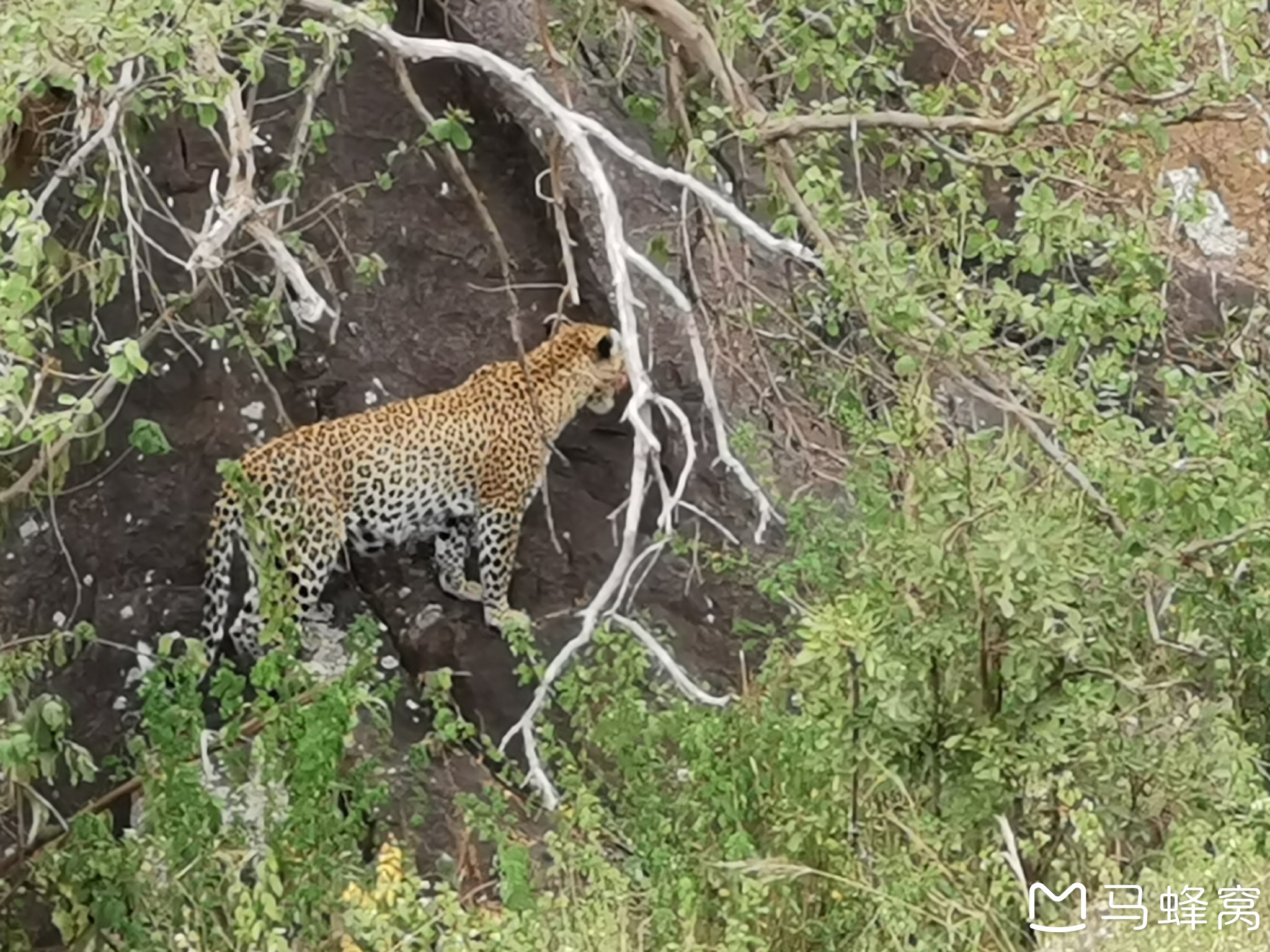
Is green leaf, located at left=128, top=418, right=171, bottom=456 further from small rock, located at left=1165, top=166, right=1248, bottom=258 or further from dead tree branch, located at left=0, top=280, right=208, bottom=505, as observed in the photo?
small rock, located at left=1165, top=166, right=1248, bottom=258

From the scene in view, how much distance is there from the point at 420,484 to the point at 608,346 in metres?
0.45

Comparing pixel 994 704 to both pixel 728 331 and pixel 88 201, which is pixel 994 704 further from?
pixel 88 201

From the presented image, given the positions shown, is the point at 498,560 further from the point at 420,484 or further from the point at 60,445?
the point at 60,445

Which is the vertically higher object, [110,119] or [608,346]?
[110,119]

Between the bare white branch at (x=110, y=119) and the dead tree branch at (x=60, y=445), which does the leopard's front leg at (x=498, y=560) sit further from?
the bare white branch at (x=110, y=119)

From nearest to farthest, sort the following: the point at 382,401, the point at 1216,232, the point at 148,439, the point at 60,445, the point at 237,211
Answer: the point at 237,211, the point at 60,445, the point at 148,439, the point at 382,401, the point at 1216,232

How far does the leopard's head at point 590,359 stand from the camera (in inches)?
130

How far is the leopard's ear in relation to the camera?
3318mm

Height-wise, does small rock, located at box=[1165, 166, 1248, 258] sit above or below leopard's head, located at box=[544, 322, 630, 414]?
below

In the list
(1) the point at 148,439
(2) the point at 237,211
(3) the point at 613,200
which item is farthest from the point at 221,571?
(3) the point at 613,200

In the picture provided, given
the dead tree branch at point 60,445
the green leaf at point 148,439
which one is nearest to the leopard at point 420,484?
the green leaf at point 148,439

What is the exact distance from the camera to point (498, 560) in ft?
10.8

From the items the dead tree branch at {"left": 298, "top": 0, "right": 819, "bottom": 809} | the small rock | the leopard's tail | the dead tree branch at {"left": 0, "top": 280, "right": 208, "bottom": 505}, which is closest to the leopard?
the leopard's tail

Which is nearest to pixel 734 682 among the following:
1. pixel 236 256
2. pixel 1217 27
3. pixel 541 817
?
pixel 541 817
